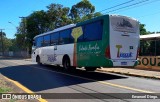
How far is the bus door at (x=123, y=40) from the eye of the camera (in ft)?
53.1

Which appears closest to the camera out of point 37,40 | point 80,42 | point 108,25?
point 108,25

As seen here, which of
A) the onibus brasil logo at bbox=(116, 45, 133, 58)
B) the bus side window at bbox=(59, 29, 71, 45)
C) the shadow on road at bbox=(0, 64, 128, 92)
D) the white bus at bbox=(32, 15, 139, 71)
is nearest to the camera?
the shadow on road at bbox=(0, 64, 128, 92)

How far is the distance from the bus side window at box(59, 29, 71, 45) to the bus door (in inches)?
200

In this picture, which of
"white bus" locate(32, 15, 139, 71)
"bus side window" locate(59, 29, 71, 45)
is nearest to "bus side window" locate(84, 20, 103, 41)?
"white bus" locate(32, 15, 139, 71)

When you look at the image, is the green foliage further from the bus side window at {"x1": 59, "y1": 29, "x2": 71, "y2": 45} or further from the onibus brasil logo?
the onibus brasil logo

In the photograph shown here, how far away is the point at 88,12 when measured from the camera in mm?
73125

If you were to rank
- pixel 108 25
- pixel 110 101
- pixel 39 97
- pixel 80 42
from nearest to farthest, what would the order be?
pixel 110 101
pixel 39 97
pixel 108 25
pixel 80 42

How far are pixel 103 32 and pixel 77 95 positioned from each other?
6339 millimetres

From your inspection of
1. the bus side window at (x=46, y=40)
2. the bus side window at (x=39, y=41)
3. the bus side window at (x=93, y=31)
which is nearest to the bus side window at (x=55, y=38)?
the bus side window at (x=46, y=40)

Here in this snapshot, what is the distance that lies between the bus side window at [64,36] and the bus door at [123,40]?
5.09m

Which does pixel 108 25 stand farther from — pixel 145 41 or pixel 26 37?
pixel 26 37

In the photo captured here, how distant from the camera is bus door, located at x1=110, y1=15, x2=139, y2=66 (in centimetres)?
1619

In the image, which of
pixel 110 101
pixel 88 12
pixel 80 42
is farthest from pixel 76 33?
pixel 88 12

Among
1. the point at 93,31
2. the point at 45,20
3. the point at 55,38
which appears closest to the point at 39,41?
the point at 55,38
